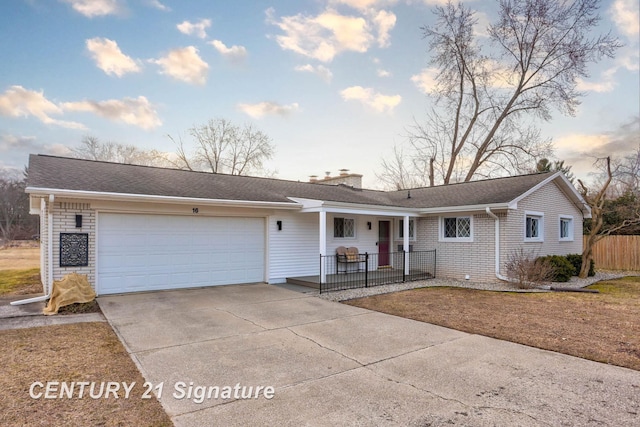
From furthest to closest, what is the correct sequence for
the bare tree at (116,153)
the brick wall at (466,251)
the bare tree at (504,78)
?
the bare tree at (116,153)
the bare tree at (504,78)
the brick wall at (466,251)

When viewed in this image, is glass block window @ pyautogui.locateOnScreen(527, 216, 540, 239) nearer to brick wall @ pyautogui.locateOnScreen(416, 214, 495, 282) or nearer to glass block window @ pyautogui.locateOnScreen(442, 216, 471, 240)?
brick wall @ pyautogui.locateOnScreen(416, 214, 495, 282)

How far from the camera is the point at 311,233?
11.6 meters

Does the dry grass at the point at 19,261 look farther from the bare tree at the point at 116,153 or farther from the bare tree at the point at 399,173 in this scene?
the bare tree at the point at 399,173

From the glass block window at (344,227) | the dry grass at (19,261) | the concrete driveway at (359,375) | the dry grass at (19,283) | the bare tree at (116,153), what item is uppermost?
the bare tree at (116,153)

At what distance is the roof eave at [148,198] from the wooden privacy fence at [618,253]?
15.4 meters

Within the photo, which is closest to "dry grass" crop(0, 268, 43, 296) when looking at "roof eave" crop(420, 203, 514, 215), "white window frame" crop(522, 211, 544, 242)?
"roof eave" crop(420, 203, 514, 215)

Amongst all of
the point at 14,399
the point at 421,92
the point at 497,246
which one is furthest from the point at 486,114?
the point at 14,399

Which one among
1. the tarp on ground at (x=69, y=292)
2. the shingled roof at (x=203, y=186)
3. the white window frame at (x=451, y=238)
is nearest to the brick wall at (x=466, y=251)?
the white window frame at (x=451, y=238)

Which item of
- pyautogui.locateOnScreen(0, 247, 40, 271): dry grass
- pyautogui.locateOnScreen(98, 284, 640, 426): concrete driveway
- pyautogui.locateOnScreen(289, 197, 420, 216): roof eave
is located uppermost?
pyautogui.locateOnScreen(289, 197, 420, 216): roof eave

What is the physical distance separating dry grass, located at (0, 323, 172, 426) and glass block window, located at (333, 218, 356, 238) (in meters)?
7.61

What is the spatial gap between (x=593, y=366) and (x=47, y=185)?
32.1 feet

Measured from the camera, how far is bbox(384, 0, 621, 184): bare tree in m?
19.8

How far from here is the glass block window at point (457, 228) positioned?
11.9 metres

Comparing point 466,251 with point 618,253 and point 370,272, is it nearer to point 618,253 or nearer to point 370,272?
point 370,272
